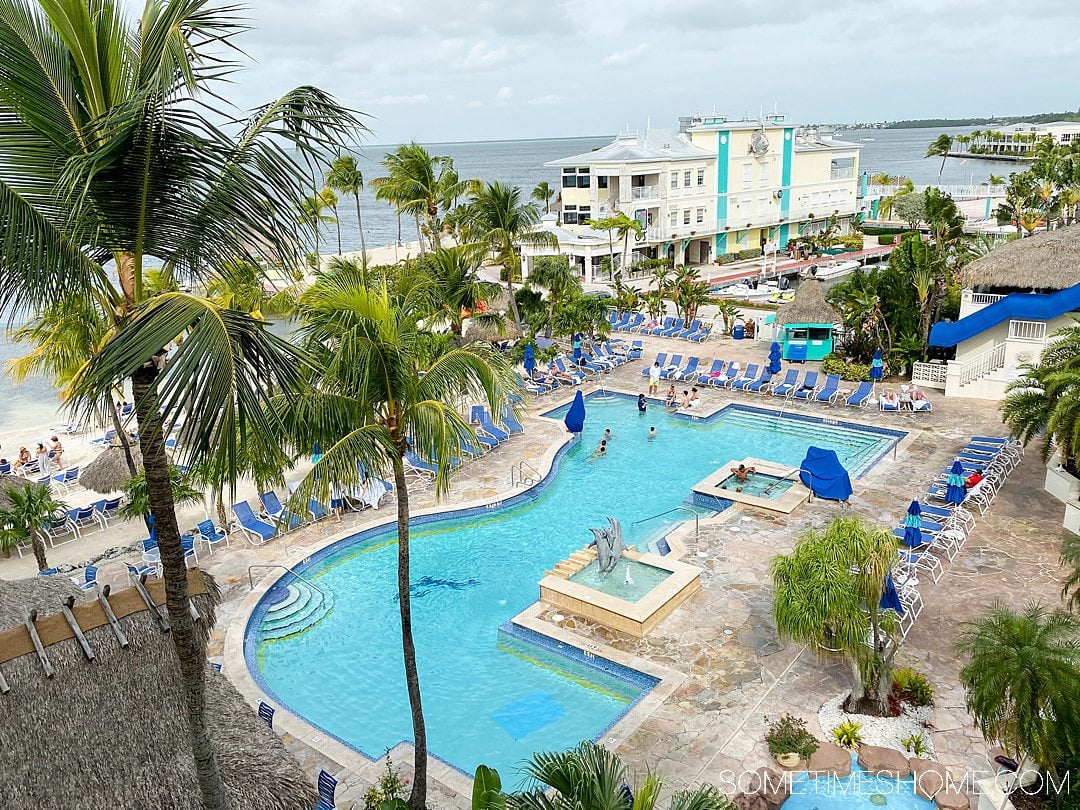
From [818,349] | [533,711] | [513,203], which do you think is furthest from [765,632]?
[513,203]

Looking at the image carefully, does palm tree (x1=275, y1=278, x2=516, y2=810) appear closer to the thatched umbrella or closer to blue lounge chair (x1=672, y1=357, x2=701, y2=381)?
the thatched umbrella

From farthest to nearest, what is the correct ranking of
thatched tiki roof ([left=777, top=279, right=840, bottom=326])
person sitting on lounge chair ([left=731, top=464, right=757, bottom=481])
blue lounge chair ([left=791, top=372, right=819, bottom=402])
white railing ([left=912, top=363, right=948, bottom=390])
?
1. thatched tiki roof ([left=777, top=279, right=840, bottom=326])
2. white railing ([left=912, top=363, right=948, bottom=390])
3. blue lounge chair ([left=791, top=372, right=819, bottom=402])
4. person sitting on lounge chair ([left=731, top=464, right=757, bottom=481])

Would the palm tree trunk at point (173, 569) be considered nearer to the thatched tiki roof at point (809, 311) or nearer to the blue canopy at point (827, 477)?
the blue canopy at point (827, 477)

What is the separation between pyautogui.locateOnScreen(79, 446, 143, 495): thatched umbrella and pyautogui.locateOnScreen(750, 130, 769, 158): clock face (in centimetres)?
4101

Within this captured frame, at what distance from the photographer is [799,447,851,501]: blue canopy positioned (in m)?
14.7

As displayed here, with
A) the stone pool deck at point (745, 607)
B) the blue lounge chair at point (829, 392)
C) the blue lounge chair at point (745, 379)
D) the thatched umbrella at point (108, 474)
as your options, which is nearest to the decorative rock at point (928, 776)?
the stone pool deck at point (745, 607)

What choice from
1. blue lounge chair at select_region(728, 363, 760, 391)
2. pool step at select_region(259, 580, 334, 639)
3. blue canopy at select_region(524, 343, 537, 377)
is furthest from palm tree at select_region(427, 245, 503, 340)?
blue lounge chair at select_region(728, 363, 760, 391)

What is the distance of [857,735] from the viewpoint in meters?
9.00

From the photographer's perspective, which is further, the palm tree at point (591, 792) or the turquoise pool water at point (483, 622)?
the turquoise pool water at point (483, 622)

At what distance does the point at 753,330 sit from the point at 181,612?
25.8 metres

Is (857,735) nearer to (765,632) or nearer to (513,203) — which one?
(765,632)

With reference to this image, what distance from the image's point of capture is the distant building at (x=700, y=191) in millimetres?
42531

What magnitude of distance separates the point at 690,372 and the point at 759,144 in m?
29.4

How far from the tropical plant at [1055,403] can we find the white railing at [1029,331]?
202 inches
